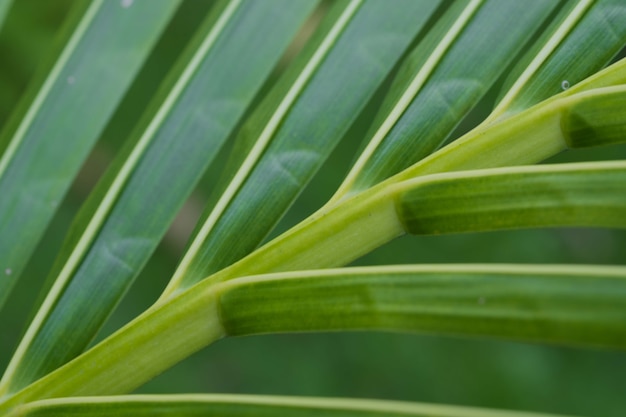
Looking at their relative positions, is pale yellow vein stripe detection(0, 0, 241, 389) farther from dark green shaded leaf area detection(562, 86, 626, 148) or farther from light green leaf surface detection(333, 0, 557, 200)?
dark green shaded leaf area detection(562, 86, 626, 148)

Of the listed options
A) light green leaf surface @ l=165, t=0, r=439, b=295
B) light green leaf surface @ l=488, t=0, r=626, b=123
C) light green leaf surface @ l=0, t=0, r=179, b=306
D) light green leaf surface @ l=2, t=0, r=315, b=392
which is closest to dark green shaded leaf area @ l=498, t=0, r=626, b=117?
light green leaf surface @ l=488, t=0, r=626, b=123

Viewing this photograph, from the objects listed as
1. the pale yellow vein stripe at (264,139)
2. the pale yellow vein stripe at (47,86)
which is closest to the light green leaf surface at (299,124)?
the pale yellow vein stripe at (264,139)

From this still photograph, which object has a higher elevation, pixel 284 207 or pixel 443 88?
pixel 443 88

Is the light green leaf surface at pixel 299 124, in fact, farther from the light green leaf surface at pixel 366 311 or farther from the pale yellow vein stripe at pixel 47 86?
the pale yellow vein stripe at pixel 47 86

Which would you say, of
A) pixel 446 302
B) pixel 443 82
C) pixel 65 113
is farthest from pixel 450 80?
pixel 65 113

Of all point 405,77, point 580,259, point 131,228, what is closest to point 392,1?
point 405,77

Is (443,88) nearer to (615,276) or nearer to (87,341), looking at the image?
(615,276)
